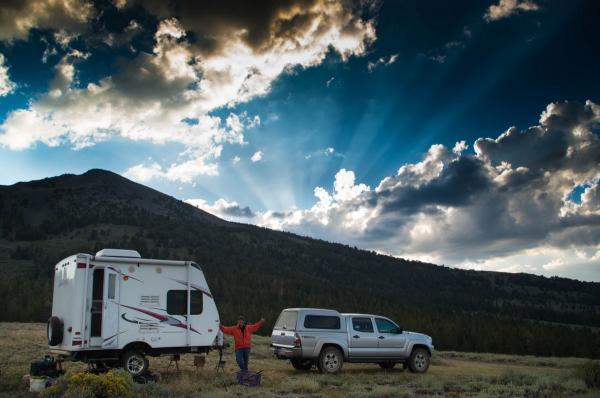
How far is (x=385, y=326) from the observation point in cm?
1873

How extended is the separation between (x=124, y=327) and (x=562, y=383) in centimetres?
1371

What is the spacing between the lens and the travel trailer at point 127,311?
1482 centimetres

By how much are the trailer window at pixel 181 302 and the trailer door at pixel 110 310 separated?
164 cm

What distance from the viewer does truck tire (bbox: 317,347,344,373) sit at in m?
17.4

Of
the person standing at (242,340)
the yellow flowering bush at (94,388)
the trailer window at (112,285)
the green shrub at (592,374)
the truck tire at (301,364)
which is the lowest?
the green shrub at (592,374)

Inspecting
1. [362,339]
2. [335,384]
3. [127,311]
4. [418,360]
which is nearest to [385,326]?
[362,339]

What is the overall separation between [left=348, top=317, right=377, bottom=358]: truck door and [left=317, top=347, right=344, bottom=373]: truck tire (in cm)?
48

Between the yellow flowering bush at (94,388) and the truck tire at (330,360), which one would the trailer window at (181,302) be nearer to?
the truck tire at (330,360)

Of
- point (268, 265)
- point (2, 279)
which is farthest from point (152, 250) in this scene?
point (2, 279)

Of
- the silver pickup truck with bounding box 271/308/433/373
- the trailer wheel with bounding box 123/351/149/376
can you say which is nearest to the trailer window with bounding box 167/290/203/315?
the trailer wheel with bounding box 123/351/149/376

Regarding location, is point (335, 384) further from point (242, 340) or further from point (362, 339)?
point (242, 340)

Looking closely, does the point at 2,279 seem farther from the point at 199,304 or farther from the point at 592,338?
the point at 592,338

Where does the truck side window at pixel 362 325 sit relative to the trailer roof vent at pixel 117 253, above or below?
below

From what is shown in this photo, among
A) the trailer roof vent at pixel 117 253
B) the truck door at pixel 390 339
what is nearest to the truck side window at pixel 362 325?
the truck door at pixel 390 339
